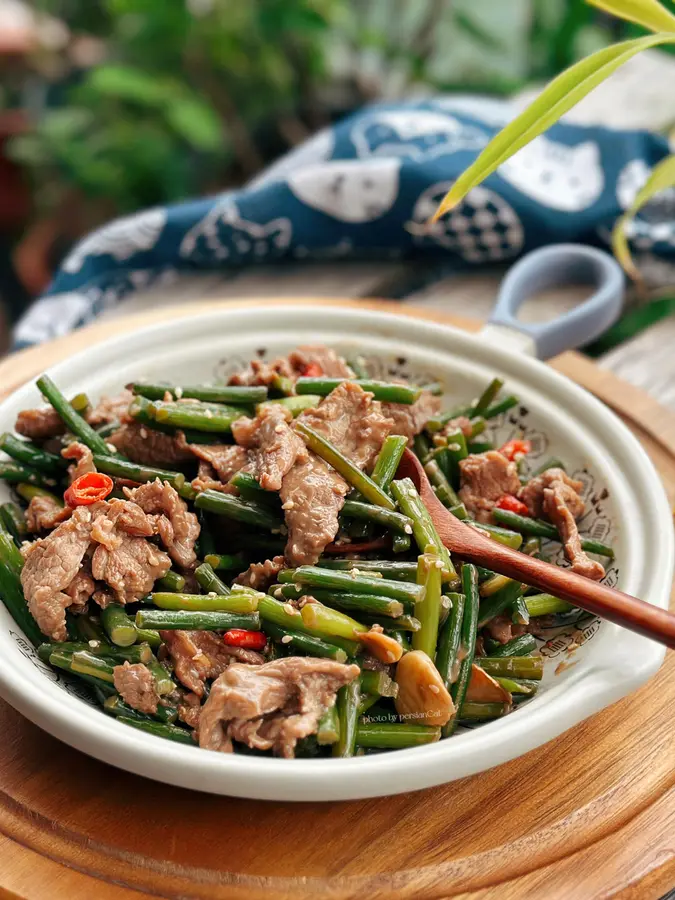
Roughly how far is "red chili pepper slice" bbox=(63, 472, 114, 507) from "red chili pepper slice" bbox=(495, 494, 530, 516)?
1349mm

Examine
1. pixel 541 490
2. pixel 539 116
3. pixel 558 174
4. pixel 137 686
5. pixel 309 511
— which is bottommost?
pixel 137 686

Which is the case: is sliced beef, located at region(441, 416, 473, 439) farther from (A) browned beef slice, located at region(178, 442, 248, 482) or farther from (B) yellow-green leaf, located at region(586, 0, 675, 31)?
(B) yellow-green leaf, located at region(586, 0, 675, 31)

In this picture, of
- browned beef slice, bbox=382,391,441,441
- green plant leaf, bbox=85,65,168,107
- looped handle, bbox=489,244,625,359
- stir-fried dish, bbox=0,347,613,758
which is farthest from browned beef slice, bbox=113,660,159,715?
green plant leaf, bbox=85,65,168,107

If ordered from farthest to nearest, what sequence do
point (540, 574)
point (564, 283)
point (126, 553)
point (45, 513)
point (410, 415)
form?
point (564, 283)
point (410, 415)
point (45, 513)
point (126, 553)
point (540, 574)

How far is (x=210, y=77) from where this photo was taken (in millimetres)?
7578

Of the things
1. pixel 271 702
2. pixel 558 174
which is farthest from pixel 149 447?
pixel 558 174

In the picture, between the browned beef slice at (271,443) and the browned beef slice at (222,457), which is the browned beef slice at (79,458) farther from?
the browned beef slice at (271,443)

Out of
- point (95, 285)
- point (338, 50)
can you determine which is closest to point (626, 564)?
point (95, 285)

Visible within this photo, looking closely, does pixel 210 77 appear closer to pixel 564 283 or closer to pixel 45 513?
pixel 564 283

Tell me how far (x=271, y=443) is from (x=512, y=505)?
0.90 m

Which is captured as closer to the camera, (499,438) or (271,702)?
(271,702)

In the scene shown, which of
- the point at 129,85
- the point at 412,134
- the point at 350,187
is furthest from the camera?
the point at 129,85

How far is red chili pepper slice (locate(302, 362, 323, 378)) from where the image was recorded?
3.59 metres

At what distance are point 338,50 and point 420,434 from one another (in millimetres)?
6853
